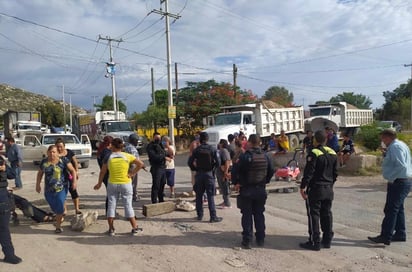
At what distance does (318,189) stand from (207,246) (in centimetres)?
184

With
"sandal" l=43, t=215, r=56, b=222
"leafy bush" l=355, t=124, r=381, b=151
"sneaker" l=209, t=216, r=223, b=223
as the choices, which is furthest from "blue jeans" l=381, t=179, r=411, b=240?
"leafy bush" l=355, t=124, r=381, b=151

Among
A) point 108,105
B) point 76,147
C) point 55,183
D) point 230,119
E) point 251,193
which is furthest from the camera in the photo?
point 108,105

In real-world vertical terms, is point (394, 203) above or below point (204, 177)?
below

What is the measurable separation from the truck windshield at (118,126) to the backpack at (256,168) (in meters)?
20.9

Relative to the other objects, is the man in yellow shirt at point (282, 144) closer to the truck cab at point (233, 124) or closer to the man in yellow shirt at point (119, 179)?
the truck cab at point (233, 124)

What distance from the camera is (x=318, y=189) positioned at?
5.19 metres

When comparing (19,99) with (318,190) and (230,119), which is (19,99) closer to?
(230,119)

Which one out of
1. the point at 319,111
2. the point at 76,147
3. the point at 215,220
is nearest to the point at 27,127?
the point at 76,147

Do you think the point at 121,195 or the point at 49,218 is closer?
the point at 121,195

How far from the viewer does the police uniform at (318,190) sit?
17.0 ft

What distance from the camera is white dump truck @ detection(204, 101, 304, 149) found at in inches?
720

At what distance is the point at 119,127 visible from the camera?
25.5 m

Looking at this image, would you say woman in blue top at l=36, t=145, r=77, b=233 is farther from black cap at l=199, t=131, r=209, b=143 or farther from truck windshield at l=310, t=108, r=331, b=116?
truck windshield at l=310, t=108, r=331, b=116

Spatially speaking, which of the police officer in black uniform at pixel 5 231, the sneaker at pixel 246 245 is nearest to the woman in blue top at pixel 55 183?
the police officer in black uniform at pixel 5 231
